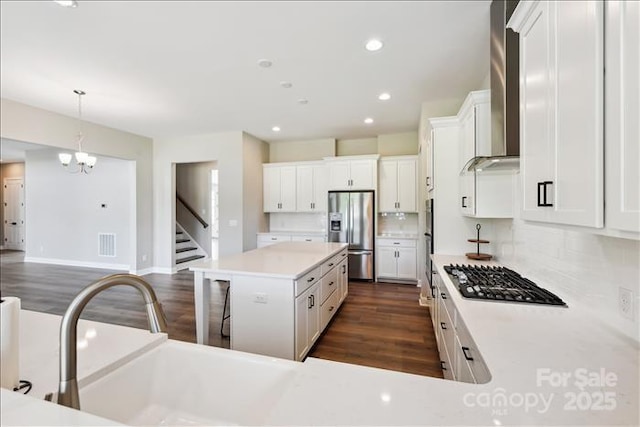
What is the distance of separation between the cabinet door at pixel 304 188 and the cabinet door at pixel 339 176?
534 millimetres

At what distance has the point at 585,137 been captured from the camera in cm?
91

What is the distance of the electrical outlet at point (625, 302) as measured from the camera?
1.18 meters

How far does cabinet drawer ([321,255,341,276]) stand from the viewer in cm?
298

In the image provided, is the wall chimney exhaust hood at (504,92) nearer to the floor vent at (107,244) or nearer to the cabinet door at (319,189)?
the cabinet door at (319,189)

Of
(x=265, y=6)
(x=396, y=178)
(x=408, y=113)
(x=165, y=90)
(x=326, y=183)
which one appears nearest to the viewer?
(x=265, y=6)

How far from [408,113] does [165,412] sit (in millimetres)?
4703

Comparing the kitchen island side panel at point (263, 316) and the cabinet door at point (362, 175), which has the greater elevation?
the cabinet door at point (362, 175)

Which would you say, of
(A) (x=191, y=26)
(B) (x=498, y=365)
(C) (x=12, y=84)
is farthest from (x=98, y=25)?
(B) (x=498, y=365)

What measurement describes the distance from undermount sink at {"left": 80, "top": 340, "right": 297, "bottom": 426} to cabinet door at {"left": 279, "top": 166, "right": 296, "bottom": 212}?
199 inches

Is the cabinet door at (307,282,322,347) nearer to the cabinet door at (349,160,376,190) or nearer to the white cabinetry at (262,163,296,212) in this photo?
the cabinet door at (349,160,376,190)

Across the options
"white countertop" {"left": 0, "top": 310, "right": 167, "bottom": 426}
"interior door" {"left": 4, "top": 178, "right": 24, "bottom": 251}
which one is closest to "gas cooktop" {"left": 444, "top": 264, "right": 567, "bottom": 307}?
"white countertop" {"left": 0, "top": 310, "right": 167, "bottom": 426}

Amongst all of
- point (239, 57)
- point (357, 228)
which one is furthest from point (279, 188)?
point (239, 57)

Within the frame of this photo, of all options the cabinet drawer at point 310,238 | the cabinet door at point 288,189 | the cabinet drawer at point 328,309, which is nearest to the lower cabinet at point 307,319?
the cabinet drawer at point 328,309

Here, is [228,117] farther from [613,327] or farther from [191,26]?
[613,327]
